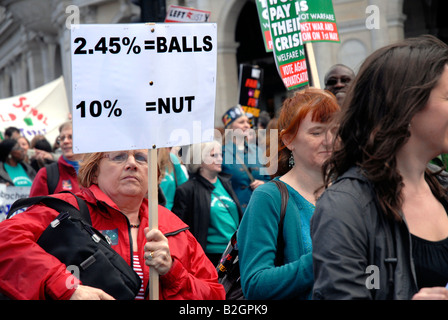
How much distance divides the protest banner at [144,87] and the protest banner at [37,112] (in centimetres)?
1101

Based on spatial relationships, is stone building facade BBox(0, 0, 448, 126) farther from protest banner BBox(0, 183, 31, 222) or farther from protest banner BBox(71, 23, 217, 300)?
protest banner BBox(71, 23, 217, 300)

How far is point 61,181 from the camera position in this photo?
6020 millimetres

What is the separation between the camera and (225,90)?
1747 centimetres

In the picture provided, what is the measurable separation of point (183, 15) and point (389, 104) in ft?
25.5

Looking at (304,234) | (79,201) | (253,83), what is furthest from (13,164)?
(304,234)

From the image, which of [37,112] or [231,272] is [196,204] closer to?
[231,272]

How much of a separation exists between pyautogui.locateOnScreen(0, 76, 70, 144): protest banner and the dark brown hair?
1229cm

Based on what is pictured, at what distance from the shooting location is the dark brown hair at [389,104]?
2.19 m

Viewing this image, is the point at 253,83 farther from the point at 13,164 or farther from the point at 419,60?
the point at 419,60

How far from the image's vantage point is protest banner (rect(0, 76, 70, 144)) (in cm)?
1400

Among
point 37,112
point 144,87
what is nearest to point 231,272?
point 144,87

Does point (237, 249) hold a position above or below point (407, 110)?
below
